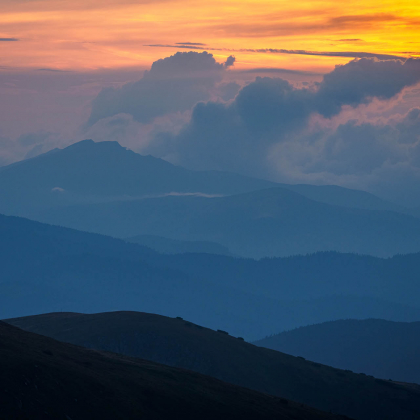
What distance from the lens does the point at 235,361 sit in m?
146

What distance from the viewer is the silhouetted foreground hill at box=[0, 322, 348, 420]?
6032cm

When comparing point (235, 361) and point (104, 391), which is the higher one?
point (235, 361)

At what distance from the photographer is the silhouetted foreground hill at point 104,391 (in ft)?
198

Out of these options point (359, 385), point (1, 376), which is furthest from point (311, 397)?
point (1, 376)

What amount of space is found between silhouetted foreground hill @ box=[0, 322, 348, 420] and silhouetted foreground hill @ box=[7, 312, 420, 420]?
44532 mm

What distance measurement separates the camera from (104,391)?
6800 centimetres

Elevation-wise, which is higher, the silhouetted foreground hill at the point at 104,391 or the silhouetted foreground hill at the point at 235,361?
the silhouetted foreground hill at the point at 235,361

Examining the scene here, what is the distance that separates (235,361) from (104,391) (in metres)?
81.8

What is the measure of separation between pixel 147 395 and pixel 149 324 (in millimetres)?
87479

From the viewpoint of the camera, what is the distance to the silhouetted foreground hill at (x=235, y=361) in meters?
133

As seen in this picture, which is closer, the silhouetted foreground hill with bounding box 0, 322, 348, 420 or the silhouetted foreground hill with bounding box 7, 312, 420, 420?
the silhouetted foreground hill with bounding box 0, 322, 348, 420

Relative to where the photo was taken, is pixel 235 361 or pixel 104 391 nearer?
pixel 104 391

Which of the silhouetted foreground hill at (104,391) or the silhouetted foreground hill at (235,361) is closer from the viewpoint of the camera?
the silhouetted foreground hill at (104,391)

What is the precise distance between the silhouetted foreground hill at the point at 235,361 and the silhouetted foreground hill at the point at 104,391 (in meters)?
44.5
